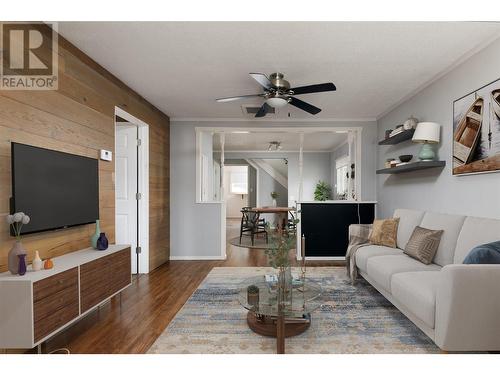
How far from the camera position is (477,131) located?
265cm

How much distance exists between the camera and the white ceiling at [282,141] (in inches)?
264

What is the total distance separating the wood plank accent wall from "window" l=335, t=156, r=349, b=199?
5408mm

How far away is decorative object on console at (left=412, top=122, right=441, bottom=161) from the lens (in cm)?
321

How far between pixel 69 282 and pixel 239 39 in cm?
232

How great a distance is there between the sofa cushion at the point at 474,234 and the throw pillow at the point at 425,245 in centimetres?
21

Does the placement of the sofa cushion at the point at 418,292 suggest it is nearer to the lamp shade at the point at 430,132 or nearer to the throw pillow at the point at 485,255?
the throw pillow at the point at 485,255

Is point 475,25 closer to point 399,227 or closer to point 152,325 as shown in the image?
point 399,227

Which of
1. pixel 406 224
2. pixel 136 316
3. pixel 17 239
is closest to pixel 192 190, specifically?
pixel 136 316

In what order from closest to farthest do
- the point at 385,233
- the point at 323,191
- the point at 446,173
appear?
the point at 446,173
the point at 385,233
the point at 323,191

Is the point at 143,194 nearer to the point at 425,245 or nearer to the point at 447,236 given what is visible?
the point at 425,245

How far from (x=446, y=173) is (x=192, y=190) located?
373cm

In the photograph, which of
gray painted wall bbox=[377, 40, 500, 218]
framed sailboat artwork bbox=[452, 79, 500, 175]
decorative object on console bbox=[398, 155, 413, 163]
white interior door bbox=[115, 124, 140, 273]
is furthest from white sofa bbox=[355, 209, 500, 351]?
white interior door bbox=[115, 124, 140, 273]

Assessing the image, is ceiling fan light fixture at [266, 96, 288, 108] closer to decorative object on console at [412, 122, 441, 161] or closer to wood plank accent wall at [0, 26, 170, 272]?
decorative object on console at [412, 122, 441, 161]
